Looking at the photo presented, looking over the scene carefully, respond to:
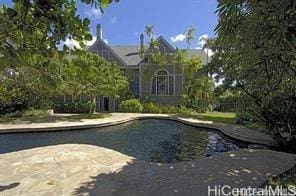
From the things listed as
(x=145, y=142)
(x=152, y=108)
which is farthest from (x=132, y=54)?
(x=145, y=142)

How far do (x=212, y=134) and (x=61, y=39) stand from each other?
48.3ft

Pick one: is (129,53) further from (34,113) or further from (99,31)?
(34,113)

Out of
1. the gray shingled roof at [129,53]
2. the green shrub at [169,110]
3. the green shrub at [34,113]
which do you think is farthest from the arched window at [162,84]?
the green shrub at [34,113]

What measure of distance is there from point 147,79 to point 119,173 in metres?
29.5

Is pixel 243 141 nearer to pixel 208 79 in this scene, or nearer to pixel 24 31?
pixel 24 31

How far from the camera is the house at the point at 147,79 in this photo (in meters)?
36.4

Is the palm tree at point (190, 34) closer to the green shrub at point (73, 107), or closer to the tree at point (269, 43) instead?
the green shrub at point (73, 107)

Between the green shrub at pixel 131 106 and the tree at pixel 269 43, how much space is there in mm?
21311

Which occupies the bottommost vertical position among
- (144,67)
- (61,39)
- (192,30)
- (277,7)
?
(61,39)

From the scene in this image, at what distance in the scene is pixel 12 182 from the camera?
6.69 m

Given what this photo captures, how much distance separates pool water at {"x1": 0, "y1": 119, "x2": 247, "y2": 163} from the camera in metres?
12.2

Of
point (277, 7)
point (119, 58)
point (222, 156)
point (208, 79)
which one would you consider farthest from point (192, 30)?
point (277, 7)

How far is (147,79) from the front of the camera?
120ft

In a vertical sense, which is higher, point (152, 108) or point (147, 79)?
point (147, 79)
